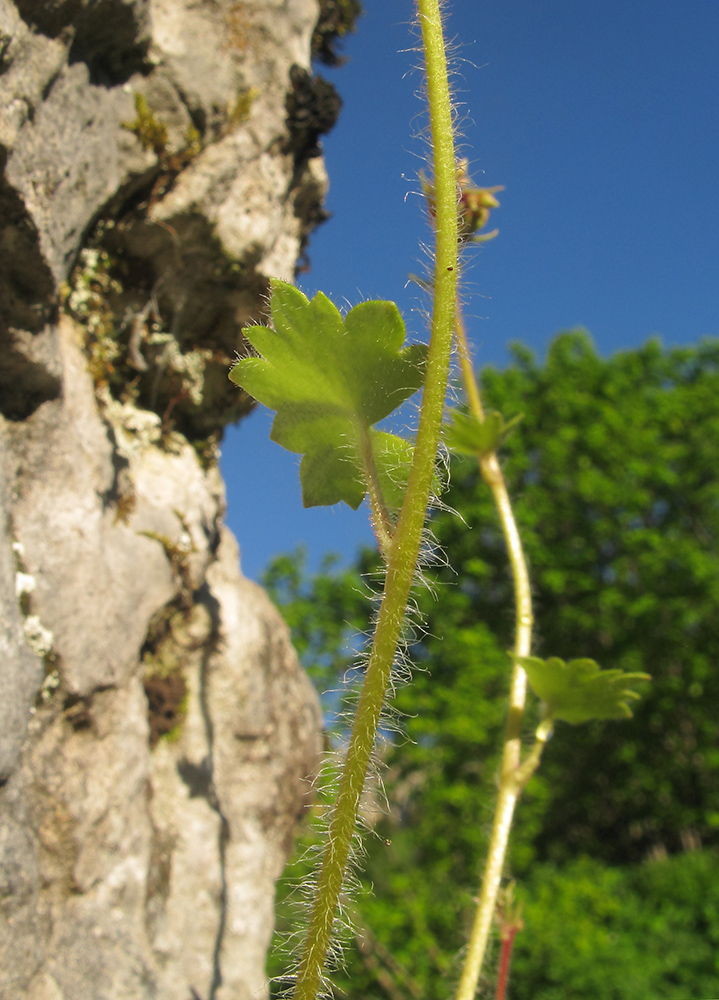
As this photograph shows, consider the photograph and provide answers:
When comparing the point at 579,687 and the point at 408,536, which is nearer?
the point at 408,536

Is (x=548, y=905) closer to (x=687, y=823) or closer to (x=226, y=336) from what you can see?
(x=687, y=823)

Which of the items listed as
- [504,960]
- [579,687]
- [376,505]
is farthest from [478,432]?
[504,960]

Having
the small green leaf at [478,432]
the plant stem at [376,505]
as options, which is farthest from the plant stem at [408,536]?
the small green leaf at [478,432]

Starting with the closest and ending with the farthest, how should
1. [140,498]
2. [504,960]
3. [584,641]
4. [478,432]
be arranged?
[504,960] < [478,432] < [140,498] < [584,641]

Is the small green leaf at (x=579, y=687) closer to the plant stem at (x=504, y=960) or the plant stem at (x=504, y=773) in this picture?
the plant stem at (x=504, y=773)

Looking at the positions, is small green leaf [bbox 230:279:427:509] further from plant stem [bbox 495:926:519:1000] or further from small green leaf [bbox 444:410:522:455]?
plant stem [bbox 495:926:519:1000]

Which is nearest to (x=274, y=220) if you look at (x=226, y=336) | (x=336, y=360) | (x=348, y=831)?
(x=226, y=336)

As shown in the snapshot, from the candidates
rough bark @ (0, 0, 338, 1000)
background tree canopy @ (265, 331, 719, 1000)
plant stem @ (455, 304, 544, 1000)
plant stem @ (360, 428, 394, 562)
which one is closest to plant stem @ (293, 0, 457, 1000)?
plant stem @ (360, 428, 394, 562)

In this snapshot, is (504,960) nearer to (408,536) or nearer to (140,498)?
(408,536)
